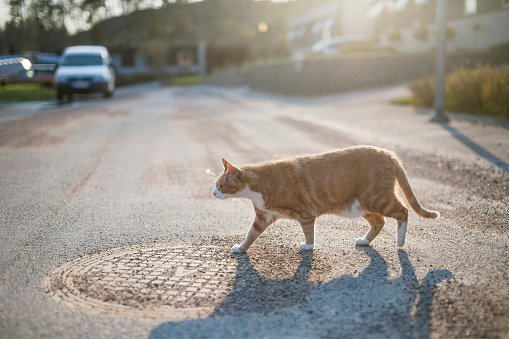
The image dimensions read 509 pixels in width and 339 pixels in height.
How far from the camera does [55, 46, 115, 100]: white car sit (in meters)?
25.1

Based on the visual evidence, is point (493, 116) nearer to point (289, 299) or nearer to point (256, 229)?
point (256, 229)

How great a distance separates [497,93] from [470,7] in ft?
62.4

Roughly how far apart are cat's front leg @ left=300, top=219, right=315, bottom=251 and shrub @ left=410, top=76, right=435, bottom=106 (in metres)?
12.9

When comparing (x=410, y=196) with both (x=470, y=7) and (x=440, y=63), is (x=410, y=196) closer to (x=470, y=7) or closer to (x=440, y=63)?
(x=440, y=63)

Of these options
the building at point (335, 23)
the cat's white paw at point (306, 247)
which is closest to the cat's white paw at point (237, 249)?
the cat's white paw at point (306, 247)

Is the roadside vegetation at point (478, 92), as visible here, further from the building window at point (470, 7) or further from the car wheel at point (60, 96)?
the car wheel at point (60, 96)

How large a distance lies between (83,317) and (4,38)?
7444 centimetres

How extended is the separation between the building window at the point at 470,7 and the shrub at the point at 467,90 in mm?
16286

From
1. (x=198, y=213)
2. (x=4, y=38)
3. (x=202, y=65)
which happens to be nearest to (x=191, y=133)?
(x=198, y=213)

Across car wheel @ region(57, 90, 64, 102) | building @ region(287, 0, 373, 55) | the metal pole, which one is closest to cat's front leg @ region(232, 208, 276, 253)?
the metal pole

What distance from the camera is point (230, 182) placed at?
4.75m

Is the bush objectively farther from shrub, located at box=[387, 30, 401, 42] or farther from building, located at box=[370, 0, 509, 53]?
shrub, located at box=[387, 30, 401, 42]

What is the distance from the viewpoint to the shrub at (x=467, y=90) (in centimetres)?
1452

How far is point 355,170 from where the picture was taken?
4.61 metres
